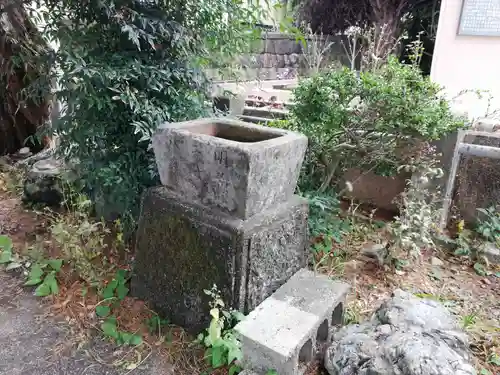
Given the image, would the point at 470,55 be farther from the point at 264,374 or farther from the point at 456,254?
the point at 264,374

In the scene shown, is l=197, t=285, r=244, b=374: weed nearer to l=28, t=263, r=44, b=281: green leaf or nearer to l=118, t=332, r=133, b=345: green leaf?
l=118, t=332, r=133, b=345: green leaf

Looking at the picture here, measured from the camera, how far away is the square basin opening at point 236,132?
6.31 feet

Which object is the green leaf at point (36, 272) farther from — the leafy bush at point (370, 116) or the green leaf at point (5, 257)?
the leafy bush at point (370, 116)

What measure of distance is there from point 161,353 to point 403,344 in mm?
1101

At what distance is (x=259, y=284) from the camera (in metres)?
1.71

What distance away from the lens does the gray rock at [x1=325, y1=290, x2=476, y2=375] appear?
1.34 meters

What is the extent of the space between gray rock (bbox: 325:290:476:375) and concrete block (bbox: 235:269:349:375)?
0.12 meters

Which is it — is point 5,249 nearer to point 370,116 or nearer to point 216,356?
point 216,356

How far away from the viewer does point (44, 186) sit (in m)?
3.00

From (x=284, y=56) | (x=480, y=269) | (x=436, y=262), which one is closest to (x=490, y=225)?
(x=480, y=269)

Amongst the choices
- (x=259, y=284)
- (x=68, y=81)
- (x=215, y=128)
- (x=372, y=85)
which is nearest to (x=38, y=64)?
(x=68, y=81)

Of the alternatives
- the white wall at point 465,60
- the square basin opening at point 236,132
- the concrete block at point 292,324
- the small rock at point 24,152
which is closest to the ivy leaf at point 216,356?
the concrete block at point 292,324

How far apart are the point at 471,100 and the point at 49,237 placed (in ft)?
A: 17.1

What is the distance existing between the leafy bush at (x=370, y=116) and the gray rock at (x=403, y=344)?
105 cm
